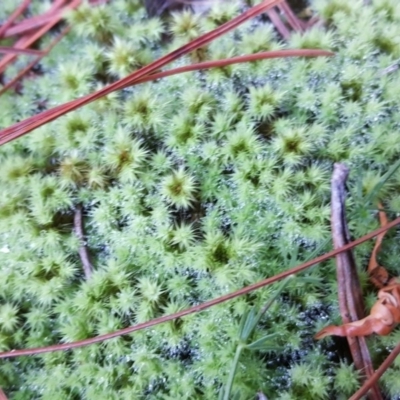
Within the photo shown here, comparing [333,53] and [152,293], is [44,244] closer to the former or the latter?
[152,293]

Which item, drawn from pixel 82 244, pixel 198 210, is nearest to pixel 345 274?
pixel 198 210

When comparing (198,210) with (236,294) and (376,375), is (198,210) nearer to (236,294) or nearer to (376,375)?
(236,294)

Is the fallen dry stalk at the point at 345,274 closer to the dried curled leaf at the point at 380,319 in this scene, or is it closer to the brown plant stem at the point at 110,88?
the dried curled leaf at the point at 380,319

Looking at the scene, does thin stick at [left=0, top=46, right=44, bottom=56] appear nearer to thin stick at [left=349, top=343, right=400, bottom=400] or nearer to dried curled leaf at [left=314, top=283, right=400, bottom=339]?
dried curled leaf at [left=314, top=283, right=400, bottom=339]

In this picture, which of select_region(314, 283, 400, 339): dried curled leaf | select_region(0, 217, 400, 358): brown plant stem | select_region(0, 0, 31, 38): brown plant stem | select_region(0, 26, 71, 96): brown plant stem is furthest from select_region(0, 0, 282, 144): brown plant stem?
select_region(314, 283, 400, 339): dried curled leaf

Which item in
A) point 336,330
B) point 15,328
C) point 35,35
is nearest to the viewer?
point 336,330

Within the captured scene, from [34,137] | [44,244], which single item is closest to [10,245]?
[44,244]

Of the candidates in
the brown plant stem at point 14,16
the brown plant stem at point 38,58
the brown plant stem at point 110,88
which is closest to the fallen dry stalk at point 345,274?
the brown plant stem at point 110,88
